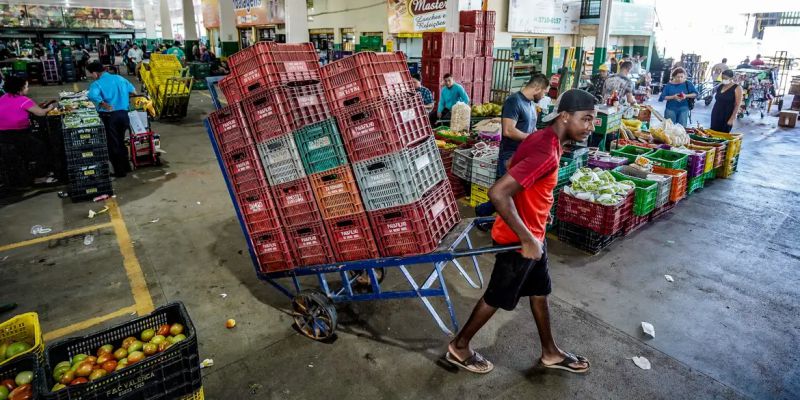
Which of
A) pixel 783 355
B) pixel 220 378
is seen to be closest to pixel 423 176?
pixel 220 378

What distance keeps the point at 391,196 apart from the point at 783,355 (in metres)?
3.72

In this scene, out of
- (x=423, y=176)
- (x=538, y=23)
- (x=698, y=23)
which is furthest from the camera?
(x=698, y=23)

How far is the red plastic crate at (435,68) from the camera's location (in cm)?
1167

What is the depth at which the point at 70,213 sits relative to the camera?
7270mm

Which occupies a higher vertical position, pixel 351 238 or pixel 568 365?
pixel 351 238

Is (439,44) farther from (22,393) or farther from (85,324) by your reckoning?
(22,393)

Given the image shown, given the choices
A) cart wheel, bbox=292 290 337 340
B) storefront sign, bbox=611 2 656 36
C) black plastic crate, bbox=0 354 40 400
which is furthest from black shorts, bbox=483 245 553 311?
storefront sign, bbox=611 2 656 36

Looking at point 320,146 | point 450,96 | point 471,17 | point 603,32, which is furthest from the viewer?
point 603,32

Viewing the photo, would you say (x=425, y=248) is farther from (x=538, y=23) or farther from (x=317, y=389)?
(x=538, y=23)

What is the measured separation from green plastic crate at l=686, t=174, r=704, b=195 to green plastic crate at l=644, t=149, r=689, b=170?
40 cm

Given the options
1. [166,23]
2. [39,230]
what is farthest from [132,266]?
[166,23]

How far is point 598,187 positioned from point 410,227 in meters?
3.35

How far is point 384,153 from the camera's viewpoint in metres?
3.67

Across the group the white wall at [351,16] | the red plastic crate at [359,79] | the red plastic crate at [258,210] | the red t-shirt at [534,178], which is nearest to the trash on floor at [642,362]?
the red t-shirt at [534,178]
